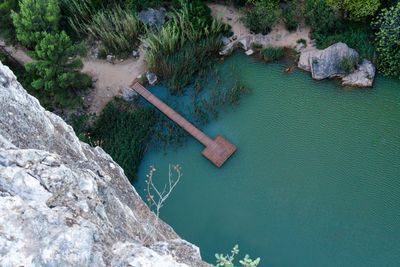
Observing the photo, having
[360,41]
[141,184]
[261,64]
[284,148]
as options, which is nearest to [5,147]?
[141,184]

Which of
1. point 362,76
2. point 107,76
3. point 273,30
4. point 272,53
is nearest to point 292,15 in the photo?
point 273,30

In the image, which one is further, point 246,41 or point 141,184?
→ point 246,41

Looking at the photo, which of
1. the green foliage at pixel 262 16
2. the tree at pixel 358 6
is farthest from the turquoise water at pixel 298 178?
the tree at pixel 358 6

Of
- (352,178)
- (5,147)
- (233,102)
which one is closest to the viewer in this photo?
(5,147)

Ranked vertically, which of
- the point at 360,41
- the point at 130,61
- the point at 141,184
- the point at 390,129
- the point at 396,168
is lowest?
the point at 141,184

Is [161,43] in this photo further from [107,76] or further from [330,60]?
[330,60]

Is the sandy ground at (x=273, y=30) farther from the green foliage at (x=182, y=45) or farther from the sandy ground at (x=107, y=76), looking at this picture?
the sandy ground at (x=107, y=76)

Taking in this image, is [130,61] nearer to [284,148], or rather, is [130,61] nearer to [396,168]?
[284,148]

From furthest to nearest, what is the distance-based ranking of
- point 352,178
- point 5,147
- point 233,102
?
1. point 233,102
2. point 352,178
3. point 5,147
